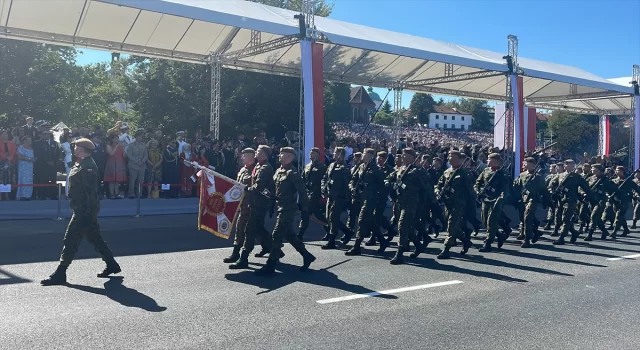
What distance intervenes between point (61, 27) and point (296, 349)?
1251 cm

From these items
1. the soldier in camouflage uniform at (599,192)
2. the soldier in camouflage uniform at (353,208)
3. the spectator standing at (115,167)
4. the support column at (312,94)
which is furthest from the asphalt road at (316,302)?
the support column at (312,94)

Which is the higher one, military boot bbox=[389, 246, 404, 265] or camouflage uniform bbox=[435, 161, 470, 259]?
camouflage uniform bbox=[435, 161, 470, 259]

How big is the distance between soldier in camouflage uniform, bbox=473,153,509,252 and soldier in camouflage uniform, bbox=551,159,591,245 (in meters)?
2.46

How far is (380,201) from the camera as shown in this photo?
10734mm

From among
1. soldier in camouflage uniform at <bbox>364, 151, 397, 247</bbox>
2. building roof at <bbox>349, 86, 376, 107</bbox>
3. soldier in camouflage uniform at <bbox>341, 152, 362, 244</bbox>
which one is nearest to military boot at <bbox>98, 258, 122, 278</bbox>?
soldier in camouflage uniform at <bbox>341, 152, 362, 244</bbox>

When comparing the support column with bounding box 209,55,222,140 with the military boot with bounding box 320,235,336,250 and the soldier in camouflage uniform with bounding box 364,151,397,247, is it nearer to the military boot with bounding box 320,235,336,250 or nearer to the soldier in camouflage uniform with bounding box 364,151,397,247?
the soldier in camouflage uniform with bounding box 364,151,397,247

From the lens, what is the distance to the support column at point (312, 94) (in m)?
14.7

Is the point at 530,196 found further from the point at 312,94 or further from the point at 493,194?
the point at 312,94

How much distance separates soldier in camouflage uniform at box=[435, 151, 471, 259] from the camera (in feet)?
33.9

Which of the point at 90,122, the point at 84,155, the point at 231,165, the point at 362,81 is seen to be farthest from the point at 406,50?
the point at 90,122

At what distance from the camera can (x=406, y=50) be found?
17.2 meters

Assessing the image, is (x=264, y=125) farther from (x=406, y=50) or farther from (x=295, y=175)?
(x=295, y=175)

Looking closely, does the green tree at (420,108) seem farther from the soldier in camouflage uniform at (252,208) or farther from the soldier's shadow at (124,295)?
the soldier's shadow at (124,295)

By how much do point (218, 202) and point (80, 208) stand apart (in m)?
2.28
